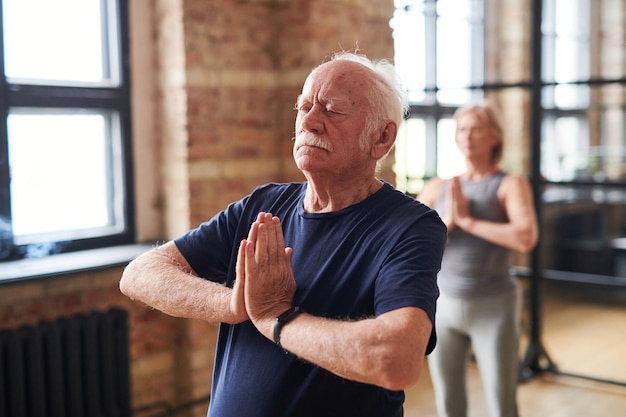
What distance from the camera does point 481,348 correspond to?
2.73m

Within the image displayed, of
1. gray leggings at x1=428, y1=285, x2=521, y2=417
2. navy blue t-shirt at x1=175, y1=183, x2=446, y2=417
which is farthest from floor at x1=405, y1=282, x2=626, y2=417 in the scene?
navy blue t-shirt at x1=175, y1=183, x2=446, y2=417

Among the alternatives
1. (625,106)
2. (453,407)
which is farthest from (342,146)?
(625,106)

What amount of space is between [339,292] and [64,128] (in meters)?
2.20

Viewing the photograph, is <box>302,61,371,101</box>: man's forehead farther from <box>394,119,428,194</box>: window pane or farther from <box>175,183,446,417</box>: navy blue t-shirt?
<box>394,119,428,194</box>: window pane

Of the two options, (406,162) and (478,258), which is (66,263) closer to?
(478,258)

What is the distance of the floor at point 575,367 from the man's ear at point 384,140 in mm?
2469

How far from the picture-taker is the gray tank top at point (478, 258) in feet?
9.05

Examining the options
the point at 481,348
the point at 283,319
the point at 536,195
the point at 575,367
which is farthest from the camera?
the point at 575,367

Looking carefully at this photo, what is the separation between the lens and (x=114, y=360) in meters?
3.11

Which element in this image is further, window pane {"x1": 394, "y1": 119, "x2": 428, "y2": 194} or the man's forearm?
window pane {"x1": 394, "y1": 119, "x2": 428, "y2": 194}

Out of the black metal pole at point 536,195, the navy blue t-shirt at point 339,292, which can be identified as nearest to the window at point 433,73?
the black metal pole at point 536,195

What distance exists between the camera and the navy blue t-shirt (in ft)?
4.61

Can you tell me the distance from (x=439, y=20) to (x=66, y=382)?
4.25 m

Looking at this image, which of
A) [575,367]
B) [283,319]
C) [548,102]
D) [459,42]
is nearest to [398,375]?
[283,319]
